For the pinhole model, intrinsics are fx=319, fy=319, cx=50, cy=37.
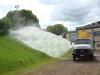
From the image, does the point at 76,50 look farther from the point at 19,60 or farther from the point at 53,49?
the point at 53,49

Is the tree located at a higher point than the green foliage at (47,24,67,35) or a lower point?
higher

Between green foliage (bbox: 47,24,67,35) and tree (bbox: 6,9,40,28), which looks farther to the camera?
green foliage (bbox: 47,24,67,35)

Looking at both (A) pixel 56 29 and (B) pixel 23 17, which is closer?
(B) pixel 23 17

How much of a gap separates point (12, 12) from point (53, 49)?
31503 mm

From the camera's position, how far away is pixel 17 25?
66812 millimetres

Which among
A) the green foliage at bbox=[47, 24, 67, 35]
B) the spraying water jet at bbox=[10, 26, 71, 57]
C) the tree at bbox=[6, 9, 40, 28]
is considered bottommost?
the spraying water jet at bbox=[10, 26, 71, 57]

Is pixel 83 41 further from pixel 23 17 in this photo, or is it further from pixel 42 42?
pixel 23 17

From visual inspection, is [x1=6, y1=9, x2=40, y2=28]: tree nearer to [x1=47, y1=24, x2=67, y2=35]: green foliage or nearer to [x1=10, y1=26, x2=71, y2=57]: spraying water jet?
[x1=10, y1=26, x2=71, y2=57]: spraying water jet

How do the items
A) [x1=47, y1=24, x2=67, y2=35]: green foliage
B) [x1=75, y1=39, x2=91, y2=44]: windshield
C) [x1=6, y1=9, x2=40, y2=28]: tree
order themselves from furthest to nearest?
[x1=47, y1=24, x2=67, y2=35]: green foliage → [x1=6, y1=9, x2=40, y2=28]: tree → [x1=75, y1=39, x2=91, y2=44]: windshield

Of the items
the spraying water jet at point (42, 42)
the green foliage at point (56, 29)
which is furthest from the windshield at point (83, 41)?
the green foliage at point (56, 29)

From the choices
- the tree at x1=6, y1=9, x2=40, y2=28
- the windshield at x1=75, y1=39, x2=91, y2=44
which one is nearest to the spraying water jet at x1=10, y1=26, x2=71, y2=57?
the windshield at x1=75, y1=39, x2=91, y2=44

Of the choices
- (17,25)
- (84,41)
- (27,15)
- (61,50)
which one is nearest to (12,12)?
(27,15)

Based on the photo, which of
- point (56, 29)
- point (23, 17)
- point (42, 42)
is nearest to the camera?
point (42, 42)

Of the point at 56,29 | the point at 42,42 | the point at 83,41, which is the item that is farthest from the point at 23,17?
the point at 56,29
